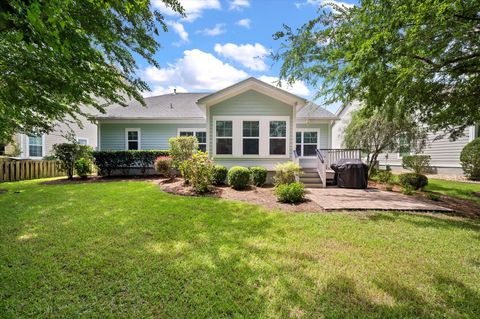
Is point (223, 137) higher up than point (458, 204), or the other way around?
point (223, 137)

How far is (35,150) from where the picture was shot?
14.9m

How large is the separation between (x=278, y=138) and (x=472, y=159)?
10.5 meters

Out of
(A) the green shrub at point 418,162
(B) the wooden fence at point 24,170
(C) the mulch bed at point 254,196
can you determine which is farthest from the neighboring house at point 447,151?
(B) the wooden fence at point 24,170

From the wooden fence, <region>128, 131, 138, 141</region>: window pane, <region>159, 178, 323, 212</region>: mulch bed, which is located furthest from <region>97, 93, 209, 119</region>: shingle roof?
<region>159, 178, 323, 212</region>: mulch bed

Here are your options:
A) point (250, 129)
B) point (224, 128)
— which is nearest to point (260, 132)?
point (250, 129)

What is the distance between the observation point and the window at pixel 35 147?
14.6 meters

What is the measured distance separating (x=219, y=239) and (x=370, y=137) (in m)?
11.0

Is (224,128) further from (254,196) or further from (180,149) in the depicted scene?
(254,196)

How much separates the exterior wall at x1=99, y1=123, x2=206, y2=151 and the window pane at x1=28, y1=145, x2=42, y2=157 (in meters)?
5.43

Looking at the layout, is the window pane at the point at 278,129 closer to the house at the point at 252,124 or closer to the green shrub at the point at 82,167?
the house at the point at 252,124

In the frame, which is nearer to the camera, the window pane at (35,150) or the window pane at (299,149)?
the window pane at (299,149)

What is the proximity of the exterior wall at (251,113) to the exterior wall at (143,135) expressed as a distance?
12.6 ft

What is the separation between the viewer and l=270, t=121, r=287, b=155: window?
402 inches

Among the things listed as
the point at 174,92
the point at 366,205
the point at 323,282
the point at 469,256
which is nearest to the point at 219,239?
the point at 323,282
